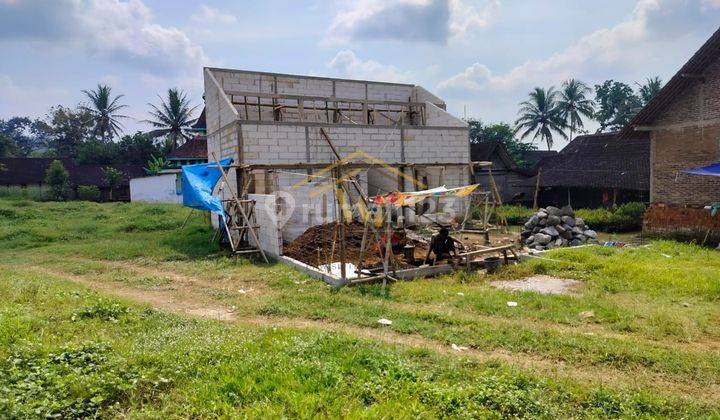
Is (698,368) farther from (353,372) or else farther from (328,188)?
(328,188)

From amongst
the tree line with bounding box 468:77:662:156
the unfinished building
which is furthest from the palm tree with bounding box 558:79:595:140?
the unfinished building

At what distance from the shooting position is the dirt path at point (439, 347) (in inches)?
161

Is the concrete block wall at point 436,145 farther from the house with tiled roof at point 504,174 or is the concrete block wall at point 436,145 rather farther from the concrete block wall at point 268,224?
the house with tiled roof at point 504,174

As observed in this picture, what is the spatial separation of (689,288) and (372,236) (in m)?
6.09

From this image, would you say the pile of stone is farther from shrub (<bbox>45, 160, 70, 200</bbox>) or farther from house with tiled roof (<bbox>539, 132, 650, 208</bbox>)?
shrub (<bbox>45, 160, 70, 200</bbox>)

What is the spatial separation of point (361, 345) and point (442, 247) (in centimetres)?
498

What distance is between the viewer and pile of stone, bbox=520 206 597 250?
1262 centimetres

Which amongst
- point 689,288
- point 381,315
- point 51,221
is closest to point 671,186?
point 689,288

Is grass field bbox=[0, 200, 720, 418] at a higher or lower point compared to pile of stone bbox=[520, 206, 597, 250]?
lower

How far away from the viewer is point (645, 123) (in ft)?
48.3

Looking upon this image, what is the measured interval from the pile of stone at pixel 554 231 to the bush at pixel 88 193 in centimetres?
2745

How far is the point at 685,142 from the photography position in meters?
13.8

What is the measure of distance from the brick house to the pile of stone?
299cm

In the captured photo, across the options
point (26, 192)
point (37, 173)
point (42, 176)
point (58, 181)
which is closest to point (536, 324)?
point (58, 181)
